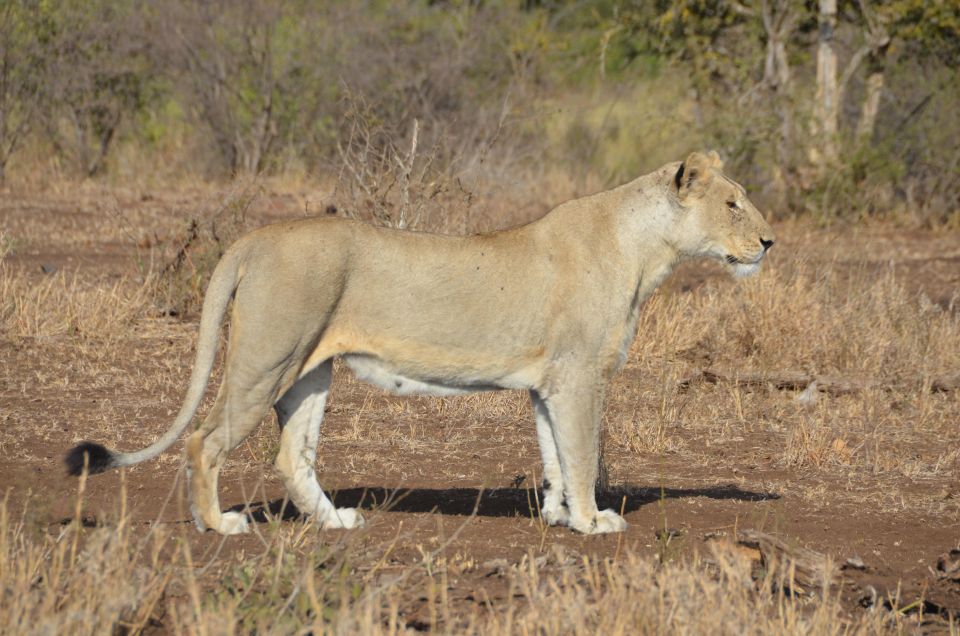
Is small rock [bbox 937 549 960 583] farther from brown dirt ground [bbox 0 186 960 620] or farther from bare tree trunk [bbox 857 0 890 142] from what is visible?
bare tree trunk [bbox 857 0 890 142]

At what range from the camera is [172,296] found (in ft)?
32.7

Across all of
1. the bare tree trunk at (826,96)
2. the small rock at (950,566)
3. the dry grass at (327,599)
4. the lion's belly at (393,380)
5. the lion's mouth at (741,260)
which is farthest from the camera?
the bare tree trunk at (826,96)

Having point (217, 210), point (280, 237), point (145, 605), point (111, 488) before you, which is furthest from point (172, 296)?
point (145, 605)

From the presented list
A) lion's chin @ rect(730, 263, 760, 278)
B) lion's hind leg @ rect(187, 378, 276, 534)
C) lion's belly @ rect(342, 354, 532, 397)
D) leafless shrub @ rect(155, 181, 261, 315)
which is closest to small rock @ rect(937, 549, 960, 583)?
lion's chin @ rect(730, 263, 760, 278)

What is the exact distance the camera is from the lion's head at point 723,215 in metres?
5.69

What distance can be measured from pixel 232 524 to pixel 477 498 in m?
1.24

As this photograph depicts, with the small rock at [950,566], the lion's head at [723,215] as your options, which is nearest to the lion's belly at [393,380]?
the lion's head at [723,215]

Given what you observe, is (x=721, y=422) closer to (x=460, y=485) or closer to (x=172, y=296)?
(x=460, y=485)

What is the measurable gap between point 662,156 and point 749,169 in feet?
7.12

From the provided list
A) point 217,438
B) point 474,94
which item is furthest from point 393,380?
point 474,94

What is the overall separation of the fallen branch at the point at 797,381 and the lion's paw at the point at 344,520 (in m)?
3.74

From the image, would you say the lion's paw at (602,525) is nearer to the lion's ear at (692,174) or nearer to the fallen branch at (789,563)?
the fallen branch at (789,563)

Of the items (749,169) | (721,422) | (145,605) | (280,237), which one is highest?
(749,169)

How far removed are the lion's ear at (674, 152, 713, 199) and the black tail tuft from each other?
8.06ft
